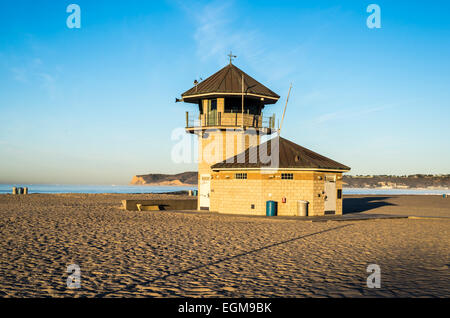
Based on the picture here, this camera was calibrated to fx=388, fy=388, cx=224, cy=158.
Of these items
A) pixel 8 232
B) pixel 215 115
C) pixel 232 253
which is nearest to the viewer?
pixel 232 253

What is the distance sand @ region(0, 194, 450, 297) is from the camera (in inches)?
283

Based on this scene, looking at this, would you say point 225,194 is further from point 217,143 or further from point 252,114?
point 252,114

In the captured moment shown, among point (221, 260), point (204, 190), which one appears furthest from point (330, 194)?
point (221, 260)

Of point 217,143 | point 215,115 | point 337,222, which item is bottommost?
point 337,222

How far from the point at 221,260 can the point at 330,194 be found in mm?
13905

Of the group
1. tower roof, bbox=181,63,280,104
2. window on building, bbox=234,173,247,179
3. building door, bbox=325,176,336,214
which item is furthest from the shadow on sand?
tower roof, bbox=181,63,280,104

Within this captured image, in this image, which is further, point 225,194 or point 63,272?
point 225,194

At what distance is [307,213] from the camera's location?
2130 cm

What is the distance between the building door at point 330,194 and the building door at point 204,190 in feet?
25.4

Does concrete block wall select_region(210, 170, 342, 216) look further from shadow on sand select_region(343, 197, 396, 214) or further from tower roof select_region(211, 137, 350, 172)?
shadow on sand select_region(343, 197, 396, 214)

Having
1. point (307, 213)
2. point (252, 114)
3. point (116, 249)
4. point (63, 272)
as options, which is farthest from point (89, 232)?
point (252, 114)

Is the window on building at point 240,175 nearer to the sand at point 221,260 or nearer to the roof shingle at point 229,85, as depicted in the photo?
the sand at point 221,260

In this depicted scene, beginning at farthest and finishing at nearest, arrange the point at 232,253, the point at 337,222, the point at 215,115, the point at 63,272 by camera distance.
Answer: the point at 215,115 → the point at 337,222 → the point at 232,253 → the point at 63,272
